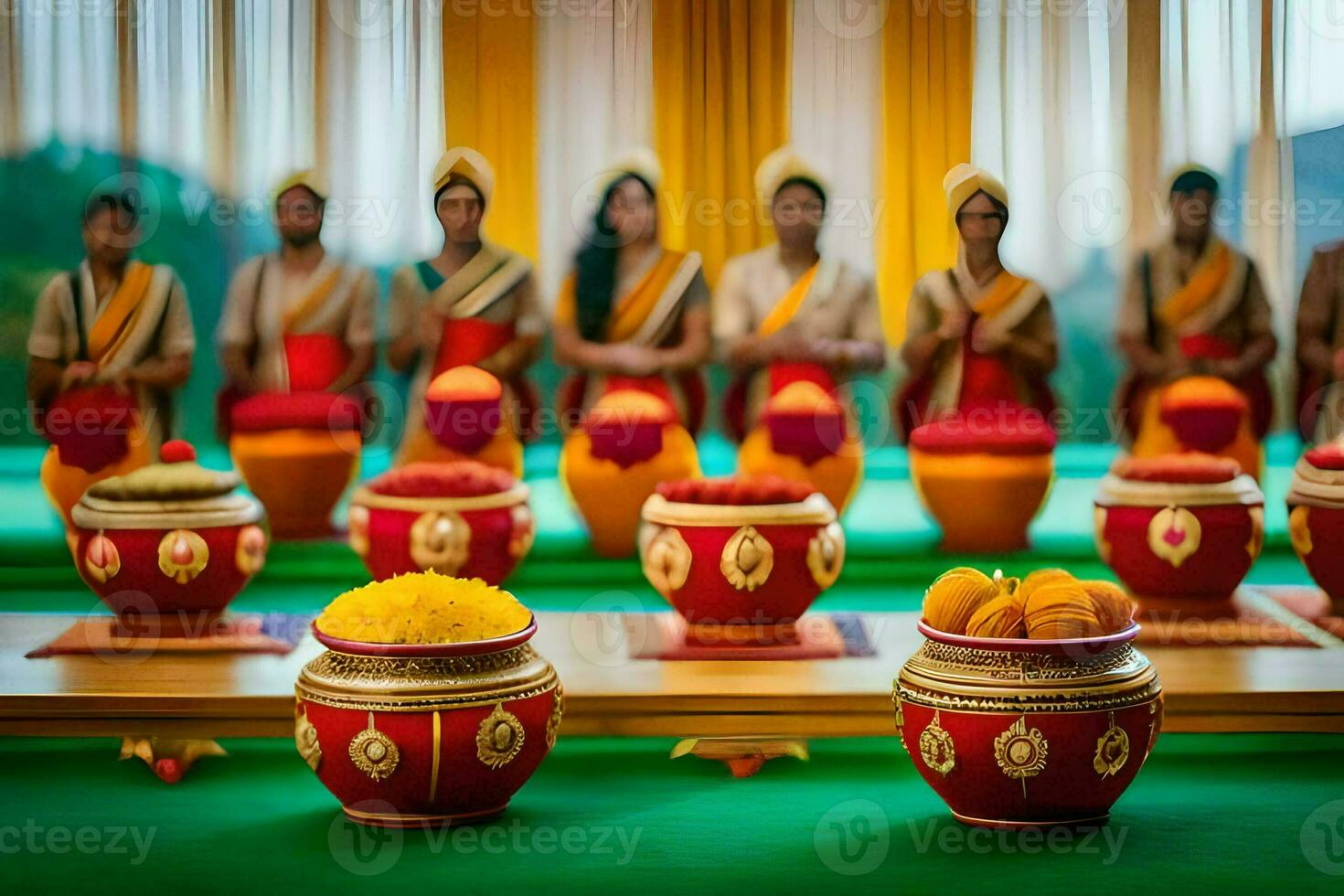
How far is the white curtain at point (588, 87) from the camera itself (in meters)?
4.26

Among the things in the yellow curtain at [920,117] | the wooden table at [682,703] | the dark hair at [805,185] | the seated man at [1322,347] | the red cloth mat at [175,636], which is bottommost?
the wooden table at [682,703]

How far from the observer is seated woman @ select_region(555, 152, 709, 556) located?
156 inches

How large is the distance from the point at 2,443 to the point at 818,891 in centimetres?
319

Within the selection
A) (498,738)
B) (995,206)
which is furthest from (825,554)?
(995,206)

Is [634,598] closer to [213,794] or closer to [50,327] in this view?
[213,794]

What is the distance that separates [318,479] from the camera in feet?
13.1

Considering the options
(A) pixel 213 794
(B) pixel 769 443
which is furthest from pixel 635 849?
(B) pixel 769 443

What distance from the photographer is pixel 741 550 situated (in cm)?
281

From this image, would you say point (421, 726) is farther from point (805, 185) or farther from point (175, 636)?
point (805, 185)

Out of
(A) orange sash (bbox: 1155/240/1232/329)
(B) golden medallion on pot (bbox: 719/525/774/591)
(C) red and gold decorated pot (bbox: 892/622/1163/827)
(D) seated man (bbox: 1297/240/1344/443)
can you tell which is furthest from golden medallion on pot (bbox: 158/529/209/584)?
(D) seated man (bbox: 1297/240/1344/443)

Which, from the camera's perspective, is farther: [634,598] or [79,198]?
[79,198]

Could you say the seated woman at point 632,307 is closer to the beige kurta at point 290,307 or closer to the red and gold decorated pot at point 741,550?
the beige kurta at point 290,307

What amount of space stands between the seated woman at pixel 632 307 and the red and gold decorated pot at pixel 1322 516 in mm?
1531

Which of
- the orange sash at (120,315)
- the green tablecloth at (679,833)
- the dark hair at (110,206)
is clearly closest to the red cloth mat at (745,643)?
the green tablecloth at (679,833)
